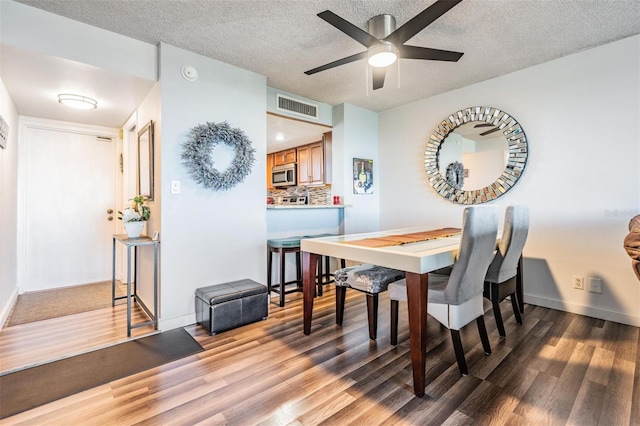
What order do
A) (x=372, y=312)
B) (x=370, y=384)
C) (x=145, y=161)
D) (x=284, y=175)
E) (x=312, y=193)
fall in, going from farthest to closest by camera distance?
(x=284, y=175) < (x=312, y=193) < (x=145, y=161) < (x=372, y=312) < (x=370, y=384)

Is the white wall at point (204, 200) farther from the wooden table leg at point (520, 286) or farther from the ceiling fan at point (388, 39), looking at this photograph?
the wooden table leg at point (520, 286)

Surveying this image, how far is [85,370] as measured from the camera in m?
1.92

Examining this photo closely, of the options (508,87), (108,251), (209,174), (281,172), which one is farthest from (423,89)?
(108,251)

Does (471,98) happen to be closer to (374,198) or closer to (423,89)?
(423,89)

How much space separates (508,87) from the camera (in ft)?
10.6

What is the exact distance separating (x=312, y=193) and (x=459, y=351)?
159 inches

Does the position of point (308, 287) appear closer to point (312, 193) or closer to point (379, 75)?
point (379, 75)

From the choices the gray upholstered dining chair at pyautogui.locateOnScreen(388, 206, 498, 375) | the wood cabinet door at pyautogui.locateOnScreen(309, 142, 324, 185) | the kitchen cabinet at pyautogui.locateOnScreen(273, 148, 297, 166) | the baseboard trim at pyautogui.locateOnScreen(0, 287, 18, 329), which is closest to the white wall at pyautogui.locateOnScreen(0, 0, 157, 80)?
the baseboard trim at pyautogui.locateOnScreen(0, 287, 18, 329)

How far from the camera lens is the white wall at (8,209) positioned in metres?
2.65

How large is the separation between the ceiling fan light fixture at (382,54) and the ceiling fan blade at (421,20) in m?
0.04


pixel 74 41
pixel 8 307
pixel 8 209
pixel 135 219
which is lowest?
pixel 8 307

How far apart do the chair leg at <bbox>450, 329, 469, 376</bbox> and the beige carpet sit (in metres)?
3.24

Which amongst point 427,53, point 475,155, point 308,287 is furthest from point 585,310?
point 427,53

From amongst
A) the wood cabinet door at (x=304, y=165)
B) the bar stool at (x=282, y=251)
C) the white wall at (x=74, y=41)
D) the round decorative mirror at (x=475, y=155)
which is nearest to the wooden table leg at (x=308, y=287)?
the bar stool at (x=282, y=251)
